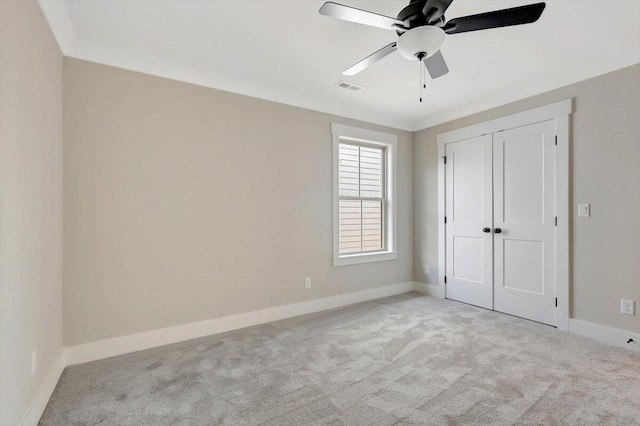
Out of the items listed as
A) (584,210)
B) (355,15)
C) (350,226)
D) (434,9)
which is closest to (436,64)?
(434,9)

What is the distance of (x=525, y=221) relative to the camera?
348 cm

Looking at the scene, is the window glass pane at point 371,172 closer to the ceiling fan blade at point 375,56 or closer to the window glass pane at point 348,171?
the window glass pane at point 348,171

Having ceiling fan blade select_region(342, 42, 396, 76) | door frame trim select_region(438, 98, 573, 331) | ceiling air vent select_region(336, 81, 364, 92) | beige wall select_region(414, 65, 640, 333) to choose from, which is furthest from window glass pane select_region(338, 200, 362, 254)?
beige wall select_region(414, 65, 640, 333)

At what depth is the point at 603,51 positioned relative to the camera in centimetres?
271

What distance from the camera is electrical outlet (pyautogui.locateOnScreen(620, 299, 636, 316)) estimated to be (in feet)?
8.98

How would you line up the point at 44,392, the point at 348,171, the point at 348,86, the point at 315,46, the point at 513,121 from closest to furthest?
the point at 44,392
the point at 315,46
the point at 348,86
the point at 513,121
the point at 348,171

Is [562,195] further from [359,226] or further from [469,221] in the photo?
[359,226]

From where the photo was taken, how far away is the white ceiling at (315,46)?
6.97 ft

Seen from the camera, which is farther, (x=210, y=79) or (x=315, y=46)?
(x=210, y=79)

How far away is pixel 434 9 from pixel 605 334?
3.23 m

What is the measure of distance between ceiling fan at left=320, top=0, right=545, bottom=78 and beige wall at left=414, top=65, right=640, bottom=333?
6.33 feet

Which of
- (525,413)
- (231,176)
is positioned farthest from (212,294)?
(525,413)

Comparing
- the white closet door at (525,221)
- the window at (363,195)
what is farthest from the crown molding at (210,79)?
the white closet door at (525,221)

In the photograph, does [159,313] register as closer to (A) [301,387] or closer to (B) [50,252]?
(B) [50,252]
